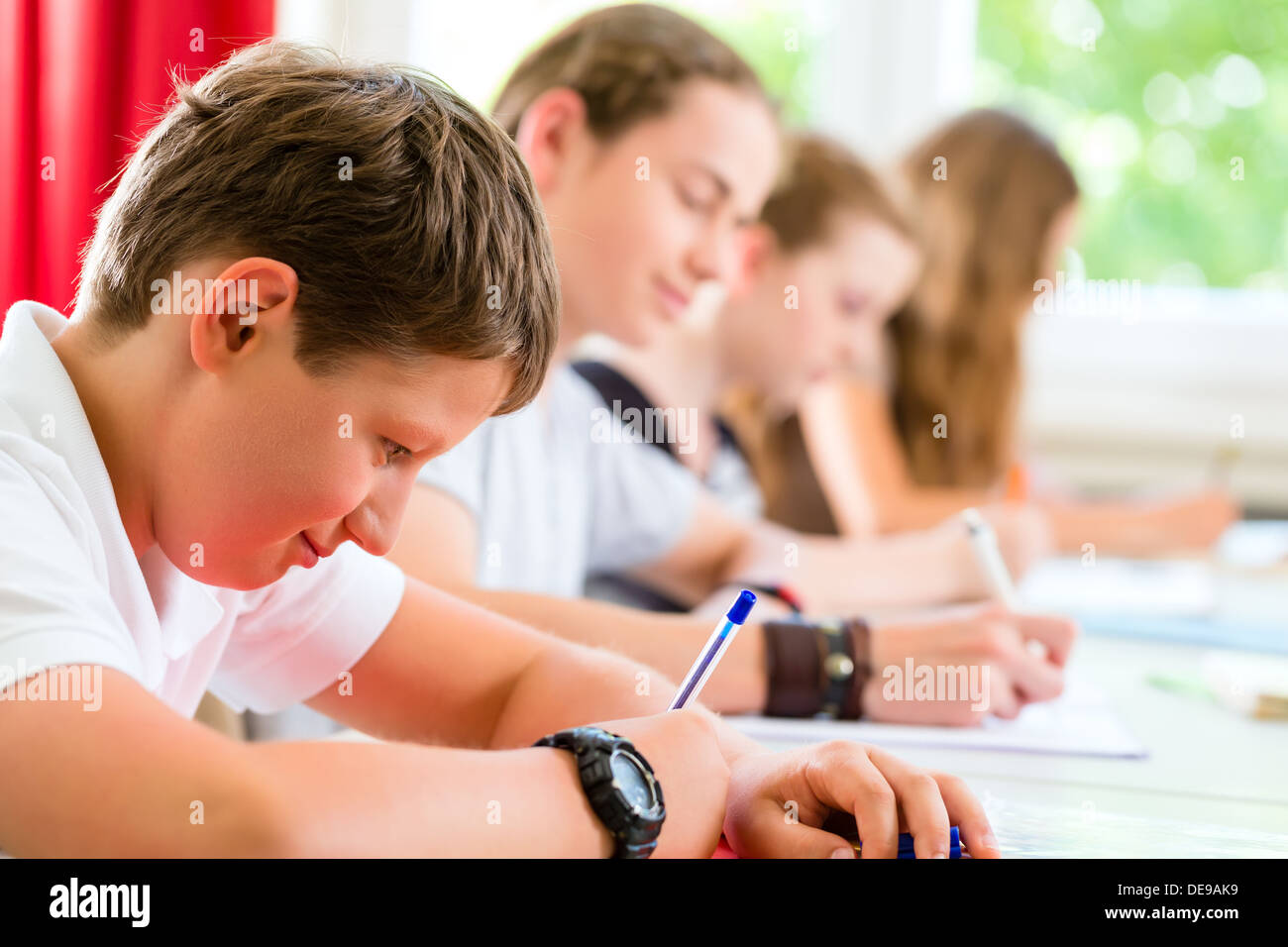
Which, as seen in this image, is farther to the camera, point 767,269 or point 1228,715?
point 767,269

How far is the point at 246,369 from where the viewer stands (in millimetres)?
573

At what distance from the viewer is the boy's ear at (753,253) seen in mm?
1839

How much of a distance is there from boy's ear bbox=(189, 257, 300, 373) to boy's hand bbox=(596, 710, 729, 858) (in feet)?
0.75

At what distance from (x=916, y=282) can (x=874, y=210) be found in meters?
0.31

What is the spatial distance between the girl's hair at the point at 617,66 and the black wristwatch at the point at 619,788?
81 cm

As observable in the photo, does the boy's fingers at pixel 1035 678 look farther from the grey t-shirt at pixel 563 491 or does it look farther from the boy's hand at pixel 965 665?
the grey t-shirt at pixel 563 491

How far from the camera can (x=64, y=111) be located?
1.09m

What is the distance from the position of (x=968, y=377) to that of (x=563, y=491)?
43.3 inches

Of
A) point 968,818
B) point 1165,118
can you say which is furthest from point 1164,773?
point 1165,118

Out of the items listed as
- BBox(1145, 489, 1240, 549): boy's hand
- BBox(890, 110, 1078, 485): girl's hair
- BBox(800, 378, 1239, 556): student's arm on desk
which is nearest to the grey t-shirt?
BBox(800, 378, 1239, 556): student's arm on desk

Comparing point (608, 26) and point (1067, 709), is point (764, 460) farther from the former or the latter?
point (1067, 709)

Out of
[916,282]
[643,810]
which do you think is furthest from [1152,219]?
Result: [643,810]

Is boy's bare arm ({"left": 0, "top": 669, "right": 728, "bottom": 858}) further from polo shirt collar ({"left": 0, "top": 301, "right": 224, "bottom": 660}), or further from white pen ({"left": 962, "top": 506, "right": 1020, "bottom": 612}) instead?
white pen ({"left": 962, "top": 506, "right": 1020, "bottom": 612})

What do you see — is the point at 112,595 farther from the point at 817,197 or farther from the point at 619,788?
the point at 817,197
